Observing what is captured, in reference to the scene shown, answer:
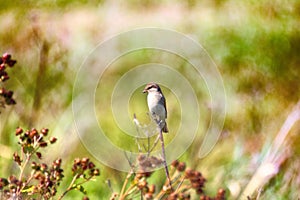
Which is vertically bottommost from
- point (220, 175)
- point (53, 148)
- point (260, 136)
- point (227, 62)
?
point (220, 175)

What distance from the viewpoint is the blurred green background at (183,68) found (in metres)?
1.80

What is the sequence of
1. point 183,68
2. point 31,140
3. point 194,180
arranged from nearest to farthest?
point 194,180 < point 31,140 < point 183,68

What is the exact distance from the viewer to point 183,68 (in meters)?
2.03

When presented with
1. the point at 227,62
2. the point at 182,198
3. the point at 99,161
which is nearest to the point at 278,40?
the point at 227,62

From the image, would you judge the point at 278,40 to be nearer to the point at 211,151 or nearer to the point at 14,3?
the point at 211,151

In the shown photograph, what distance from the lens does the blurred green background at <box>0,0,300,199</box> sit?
180cm

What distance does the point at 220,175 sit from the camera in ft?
5.39

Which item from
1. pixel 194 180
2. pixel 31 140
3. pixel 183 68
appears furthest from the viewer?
pixel 183 68

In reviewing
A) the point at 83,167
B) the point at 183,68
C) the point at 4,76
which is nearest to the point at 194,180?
the point at 83,167

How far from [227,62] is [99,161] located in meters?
0.63

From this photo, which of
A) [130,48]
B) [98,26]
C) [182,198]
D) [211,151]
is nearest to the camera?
[182,198]

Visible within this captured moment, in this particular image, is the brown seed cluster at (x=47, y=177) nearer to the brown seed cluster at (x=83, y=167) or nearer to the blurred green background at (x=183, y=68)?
the brown seed cluster at (x=83, y=167)

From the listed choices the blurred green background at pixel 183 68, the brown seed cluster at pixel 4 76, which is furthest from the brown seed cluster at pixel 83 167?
the blurred green background at pixel 183 68

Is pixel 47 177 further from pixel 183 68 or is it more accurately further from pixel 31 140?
pixel 183 68
